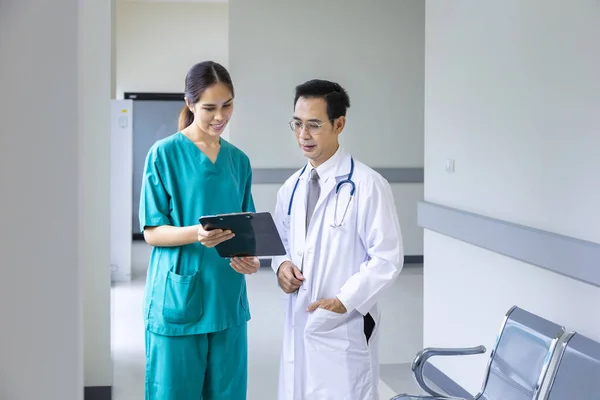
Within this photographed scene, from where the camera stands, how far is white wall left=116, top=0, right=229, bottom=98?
1005 centimetres

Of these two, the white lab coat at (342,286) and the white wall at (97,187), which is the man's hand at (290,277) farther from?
the white wall at (97,187)

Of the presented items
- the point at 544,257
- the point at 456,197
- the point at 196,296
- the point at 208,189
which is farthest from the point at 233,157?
the point at 456,197

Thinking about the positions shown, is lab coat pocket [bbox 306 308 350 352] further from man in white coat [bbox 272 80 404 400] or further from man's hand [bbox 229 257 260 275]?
man's hand [bbox 229 257 260 275]

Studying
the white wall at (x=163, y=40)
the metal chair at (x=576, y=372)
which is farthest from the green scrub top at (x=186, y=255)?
the white wall at (x=163, y=40)

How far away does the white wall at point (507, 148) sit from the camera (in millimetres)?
2523

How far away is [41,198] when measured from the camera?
2.65 ft

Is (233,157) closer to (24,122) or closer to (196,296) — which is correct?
(196,296)

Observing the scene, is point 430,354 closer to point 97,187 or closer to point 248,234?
point 248,234

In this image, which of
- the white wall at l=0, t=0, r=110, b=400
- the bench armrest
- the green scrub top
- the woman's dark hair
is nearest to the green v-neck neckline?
the green scrub top

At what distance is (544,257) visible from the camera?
2.68 metres

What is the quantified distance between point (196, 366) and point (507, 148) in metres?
1.58

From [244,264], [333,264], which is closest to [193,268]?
[244,264]

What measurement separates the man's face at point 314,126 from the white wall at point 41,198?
4.72 feet

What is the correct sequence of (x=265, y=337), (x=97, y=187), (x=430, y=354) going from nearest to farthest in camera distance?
1. (x=430, y=354)
2. (x=97, y=187)
3. (x=265, y=337)
